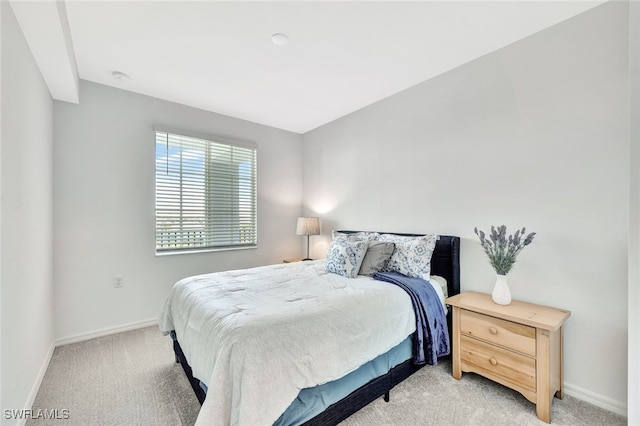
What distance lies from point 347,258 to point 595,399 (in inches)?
77.3

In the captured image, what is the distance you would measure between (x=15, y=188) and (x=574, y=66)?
3.82 metres

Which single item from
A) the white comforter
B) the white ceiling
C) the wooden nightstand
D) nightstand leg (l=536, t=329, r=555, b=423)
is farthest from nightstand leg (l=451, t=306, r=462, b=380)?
the white ceiling

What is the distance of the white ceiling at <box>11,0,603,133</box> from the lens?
1.88 metres

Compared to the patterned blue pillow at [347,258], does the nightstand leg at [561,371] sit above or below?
below

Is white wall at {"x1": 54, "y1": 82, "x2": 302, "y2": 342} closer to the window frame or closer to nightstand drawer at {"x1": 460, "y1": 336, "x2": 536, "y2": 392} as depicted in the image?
the window frame

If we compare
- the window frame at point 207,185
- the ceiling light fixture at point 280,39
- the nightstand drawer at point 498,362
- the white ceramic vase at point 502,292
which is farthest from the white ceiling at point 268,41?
the nightstand drawer at point 498,362

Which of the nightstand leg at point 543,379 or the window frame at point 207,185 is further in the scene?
the window frame at point 207,185

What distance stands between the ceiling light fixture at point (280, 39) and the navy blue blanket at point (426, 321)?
A: 211cm

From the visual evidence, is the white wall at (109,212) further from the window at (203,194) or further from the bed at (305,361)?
the bed at (305,361)

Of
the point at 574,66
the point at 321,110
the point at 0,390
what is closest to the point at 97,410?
the point at 0,390

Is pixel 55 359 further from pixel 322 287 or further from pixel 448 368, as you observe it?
pixel 448 368

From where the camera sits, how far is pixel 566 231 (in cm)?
202

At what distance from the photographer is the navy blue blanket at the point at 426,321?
6.94ft

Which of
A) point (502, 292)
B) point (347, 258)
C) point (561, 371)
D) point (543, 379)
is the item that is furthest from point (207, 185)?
point (561, 371)
